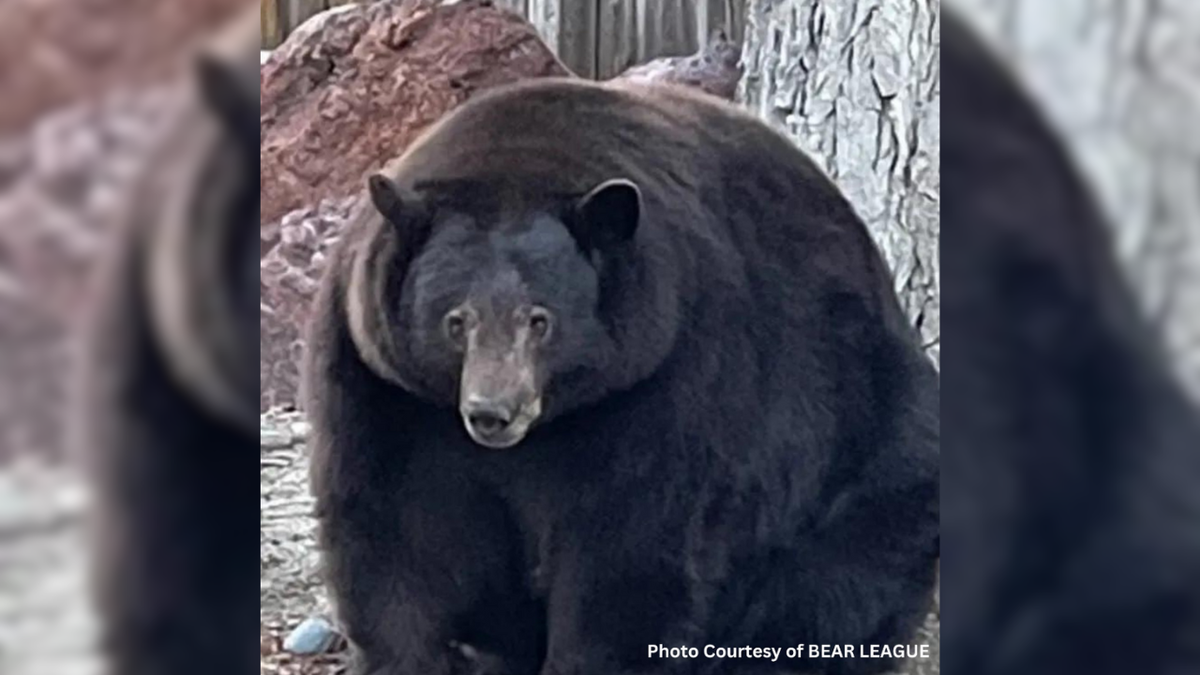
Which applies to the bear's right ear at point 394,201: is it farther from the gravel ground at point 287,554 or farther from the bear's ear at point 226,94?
the bear's ear at point 226,94

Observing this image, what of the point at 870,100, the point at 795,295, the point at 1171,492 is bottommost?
the point at 1171,492

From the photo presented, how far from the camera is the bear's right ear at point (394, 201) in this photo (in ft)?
4.22

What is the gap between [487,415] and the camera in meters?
1.24

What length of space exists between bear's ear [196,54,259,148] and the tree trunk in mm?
532

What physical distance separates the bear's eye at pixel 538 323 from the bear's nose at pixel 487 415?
0.07 metres

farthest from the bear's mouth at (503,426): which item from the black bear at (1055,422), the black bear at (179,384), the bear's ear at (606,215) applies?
the black bear at (1055,422)

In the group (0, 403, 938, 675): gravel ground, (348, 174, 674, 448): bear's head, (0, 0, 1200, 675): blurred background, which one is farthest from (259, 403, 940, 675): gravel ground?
(0, 403, 938, 675): gravel ground

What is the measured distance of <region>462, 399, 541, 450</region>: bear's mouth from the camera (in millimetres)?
1242

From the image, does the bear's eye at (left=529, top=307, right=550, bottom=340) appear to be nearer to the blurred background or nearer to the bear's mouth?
the bear's mouth

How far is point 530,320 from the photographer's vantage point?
127cm

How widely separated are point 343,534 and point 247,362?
16.5 inches

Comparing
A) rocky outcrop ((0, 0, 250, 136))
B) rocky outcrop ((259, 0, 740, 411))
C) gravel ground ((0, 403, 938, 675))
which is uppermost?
rocky outcrop ((259, 0, 740, 411))

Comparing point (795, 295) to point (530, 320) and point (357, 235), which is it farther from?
point (357, 235)

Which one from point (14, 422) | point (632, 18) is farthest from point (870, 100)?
point (14, 422)
